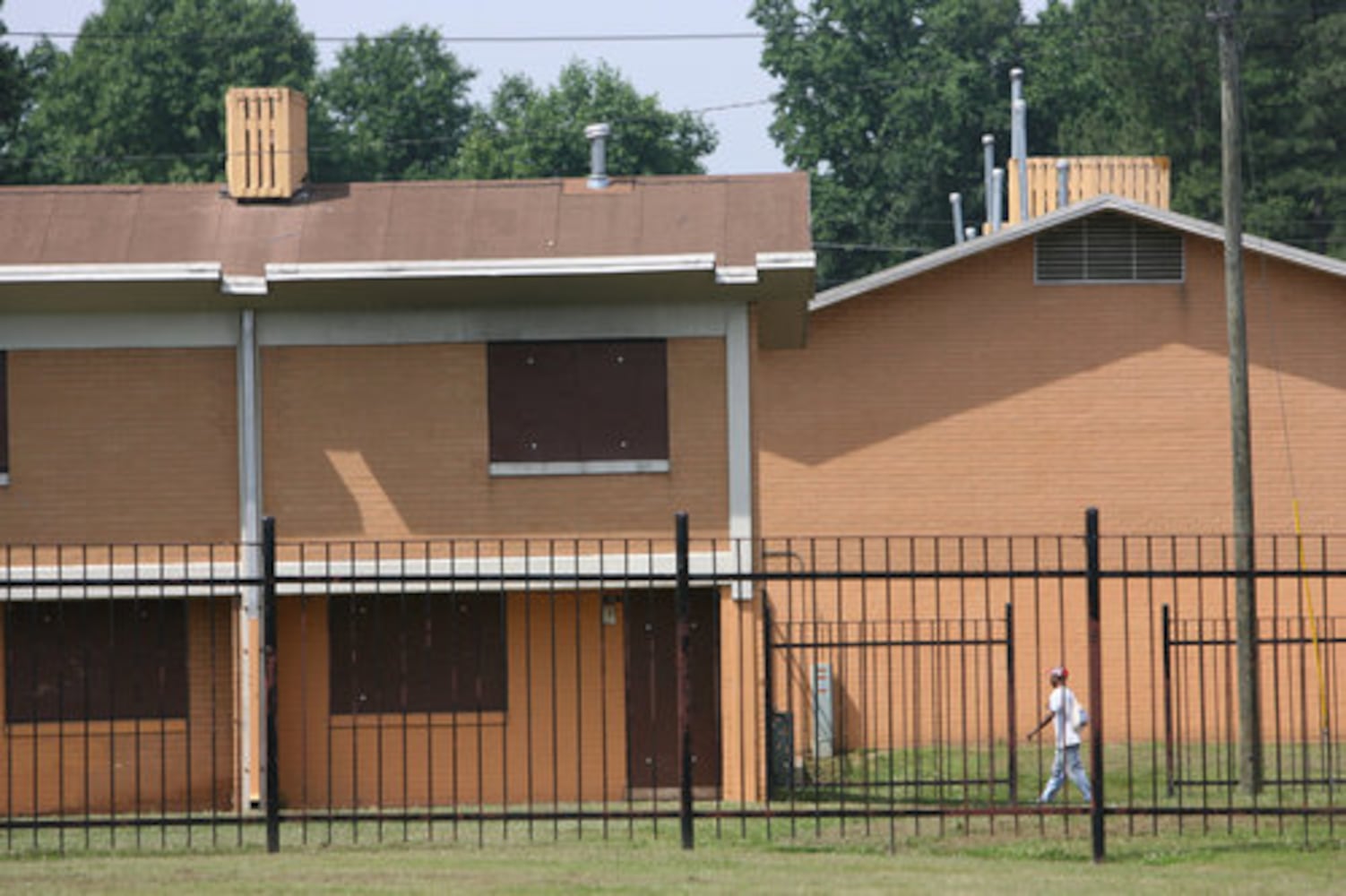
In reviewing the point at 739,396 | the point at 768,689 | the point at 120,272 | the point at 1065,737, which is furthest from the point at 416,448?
the point at 1065,737

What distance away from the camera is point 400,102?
89.1m

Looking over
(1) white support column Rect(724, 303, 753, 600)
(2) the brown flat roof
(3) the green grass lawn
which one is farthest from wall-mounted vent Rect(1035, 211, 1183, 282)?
(3) the green grass lawn

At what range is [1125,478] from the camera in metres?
32.8

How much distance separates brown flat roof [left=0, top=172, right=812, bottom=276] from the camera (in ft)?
87.4

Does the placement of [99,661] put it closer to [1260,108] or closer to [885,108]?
[1260,108]

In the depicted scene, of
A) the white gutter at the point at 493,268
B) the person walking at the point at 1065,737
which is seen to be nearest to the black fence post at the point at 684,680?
the person walking at the point at 1065,737

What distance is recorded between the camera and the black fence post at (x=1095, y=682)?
17.0 meters

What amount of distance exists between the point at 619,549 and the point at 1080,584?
25.8 feet

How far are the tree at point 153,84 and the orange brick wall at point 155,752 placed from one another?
5090cm

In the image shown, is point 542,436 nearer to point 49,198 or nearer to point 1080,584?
point 49,198

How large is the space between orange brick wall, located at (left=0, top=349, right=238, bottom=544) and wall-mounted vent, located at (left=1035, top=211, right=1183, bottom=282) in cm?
1128

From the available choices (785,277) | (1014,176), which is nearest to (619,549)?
(785,277)

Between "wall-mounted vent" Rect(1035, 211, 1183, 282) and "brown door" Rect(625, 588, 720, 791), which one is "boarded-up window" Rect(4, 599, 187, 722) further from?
"wall-mounted vent" Rect(1035, 211, 1183, 282)

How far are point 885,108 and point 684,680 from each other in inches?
2738
